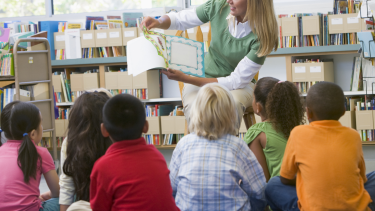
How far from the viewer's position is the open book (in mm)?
1647

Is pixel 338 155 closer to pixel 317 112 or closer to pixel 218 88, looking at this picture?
pixel 317 112

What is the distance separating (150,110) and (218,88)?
84.0 inches

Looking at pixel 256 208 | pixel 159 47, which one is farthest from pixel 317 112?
pixel 159 47

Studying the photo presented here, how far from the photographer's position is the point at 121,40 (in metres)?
3.43

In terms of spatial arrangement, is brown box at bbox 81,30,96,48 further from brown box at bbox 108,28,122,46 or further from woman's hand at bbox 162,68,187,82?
woman's hand at bbox 162,68,187,82

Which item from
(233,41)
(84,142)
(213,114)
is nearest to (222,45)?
(233,41)

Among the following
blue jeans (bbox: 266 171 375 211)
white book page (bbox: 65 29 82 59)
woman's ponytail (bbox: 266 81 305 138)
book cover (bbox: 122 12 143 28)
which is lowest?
blue jeans (bbox: 266 171 375 211)

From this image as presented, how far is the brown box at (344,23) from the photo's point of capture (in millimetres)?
2975

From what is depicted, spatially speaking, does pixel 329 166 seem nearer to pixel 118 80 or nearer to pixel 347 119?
pixel 347 119

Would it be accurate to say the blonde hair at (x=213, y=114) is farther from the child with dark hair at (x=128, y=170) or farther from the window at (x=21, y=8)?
the window at (x=21, y=8)

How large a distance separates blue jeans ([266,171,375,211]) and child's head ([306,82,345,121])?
0.29 m

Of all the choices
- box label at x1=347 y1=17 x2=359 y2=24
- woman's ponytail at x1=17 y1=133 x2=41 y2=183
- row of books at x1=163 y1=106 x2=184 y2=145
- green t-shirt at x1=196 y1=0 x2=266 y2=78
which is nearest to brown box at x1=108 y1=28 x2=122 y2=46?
row of books at x1=163 y1=106 x2=184 y2=145

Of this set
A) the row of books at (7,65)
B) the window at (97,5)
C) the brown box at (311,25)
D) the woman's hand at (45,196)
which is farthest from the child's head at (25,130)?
the window at (97,5)

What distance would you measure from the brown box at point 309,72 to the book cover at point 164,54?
1.49 m
